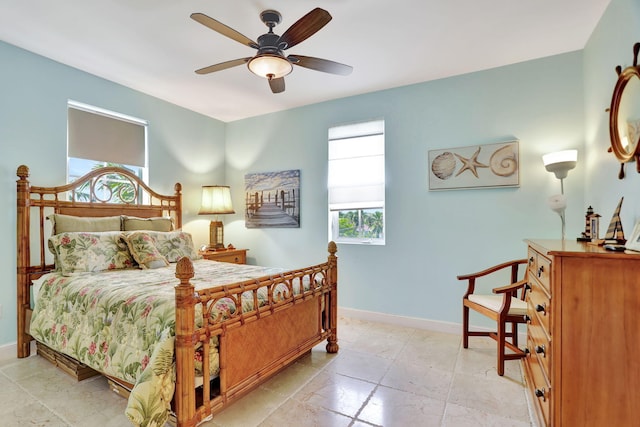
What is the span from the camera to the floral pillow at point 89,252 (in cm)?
244

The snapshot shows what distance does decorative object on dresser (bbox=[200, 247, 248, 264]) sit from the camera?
362cm

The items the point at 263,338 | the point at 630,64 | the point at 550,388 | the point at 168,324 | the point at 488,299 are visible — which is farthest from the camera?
the point at 488,299

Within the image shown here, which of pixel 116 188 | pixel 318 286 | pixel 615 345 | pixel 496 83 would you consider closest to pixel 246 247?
pixel 116 188

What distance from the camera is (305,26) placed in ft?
5.96

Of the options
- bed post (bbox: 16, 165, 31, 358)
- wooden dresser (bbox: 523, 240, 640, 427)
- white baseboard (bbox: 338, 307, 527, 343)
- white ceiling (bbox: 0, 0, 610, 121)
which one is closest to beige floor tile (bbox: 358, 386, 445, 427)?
wooden dresser (bbox: 523, 240, 640, 427)

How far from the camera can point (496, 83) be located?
2936mm

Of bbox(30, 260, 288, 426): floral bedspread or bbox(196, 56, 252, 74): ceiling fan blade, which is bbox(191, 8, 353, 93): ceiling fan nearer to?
bbox(196, 56, 252, 74): ceiling fan blade

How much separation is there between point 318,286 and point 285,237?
159 centimetres

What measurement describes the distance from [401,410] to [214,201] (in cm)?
308

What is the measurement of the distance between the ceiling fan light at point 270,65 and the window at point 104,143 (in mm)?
2066

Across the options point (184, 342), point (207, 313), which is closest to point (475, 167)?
point (207, 313)

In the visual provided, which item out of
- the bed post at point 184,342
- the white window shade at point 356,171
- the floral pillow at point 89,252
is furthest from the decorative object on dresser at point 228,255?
the bed post at point 184,342

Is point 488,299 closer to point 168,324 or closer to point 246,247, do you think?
point 168,324

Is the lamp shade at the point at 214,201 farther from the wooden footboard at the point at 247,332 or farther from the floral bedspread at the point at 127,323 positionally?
the wooden footboard at the point at 247,332
